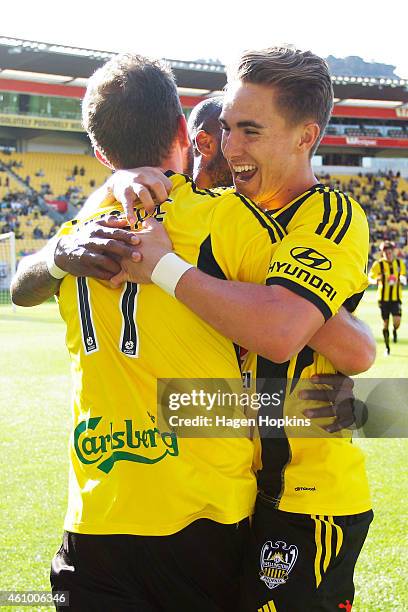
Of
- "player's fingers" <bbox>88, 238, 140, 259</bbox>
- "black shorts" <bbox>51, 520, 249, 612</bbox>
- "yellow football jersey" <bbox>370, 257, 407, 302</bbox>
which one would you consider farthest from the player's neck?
"yellow football jersey" <bbox>370, 257, 407, 302</bbox>

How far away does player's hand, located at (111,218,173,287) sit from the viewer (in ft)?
6.16

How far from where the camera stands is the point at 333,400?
7.21ft

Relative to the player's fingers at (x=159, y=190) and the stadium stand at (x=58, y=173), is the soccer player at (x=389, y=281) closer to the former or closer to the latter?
the player's fingers at (x=159, y=190)

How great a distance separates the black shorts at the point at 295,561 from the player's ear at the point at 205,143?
5.12 ft

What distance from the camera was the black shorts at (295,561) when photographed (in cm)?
207

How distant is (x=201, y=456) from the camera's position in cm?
193

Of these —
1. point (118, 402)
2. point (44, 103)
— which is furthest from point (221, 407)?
point (44, 103)

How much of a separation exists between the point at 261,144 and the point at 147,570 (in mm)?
1226

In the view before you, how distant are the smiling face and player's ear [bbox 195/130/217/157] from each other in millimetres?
879

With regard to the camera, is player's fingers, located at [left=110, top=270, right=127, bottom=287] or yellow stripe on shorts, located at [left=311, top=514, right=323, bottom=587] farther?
yellow stripe on shorts, located at [left=311, top=514, right=323, bottom=587]

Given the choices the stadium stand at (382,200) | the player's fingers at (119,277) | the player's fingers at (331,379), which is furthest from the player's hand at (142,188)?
the stadium stand at (382,200)

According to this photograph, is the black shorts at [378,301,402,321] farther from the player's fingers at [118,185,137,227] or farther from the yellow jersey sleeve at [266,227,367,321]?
the player's fingers at [118,185,137,227]

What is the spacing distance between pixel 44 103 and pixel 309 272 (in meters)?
46.2

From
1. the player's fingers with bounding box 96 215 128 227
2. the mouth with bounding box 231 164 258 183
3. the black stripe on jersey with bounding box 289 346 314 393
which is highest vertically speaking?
the mouth with bounding box 231 164 258 183
